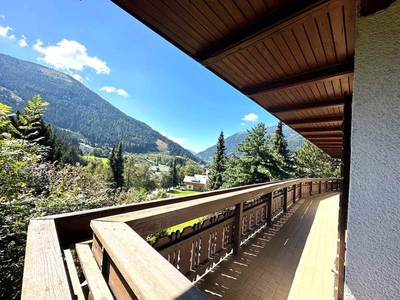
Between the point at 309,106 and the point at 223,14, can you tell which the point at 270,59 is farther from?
the point at 309,106

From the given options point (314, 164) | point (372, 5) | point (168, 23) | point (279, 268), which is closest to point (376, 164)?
point (372, 5)

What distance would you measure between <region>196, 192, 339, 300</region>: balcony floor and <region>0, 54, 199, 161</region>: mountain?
139179 mm

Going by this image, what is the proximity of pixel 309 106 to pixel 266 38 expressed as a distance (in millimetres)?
1748

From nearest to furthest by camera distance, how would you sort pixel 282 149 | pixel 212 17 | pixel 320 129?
pixel 212 17
pixel 320 129
pixel 282 149

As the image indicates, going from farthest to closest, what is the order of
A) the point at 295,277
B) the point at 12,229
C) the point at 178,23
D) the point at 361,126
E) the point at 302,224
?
the point at 302,224, the point at 295,277, the point at 12,229, the point at 178,23, the point at 361,126

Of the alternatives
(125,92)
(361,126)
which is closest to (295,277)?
(361,126)

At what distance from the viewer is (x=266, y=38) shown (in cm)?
147

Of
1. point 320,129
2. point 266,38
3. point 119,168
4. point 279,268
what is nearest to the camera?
point 266,38

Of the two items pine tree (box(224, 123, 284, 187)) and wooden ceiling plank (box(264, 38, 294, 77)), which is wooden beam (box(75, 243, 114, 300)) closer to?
wooden ceiling plank (box(264, 38, 294, 77))

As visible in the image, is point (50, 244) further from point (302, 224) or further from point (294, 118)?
point (302, 224)

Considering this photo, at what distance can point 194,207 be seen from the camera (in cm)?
156

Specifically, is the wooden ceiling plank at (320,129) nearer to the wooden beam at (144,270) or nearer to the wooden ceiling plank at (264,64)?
the wooden ceiling plank at (264,64)

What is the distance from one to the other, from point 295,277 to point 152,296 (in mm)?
2692

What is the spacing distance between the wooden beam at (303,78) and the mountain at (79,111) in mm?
139869
